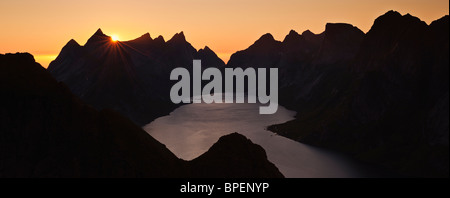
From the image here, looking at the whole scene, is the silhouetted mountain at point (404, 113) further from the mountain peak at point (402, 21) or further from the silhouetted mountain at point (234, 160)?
the silhouetted mountain at point (234, 160)

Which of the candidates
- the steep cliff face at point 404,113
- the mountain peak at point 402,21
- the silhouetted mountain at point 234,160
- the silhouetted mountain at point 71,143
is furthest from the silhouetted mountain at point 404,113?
the silhouetted mountain at point 71,143

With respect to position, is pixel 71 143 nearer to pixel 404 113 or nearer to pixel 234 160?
pixel 234 160

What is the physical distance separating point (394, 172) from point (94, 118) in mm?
96667

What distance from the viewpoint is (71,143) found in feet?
280

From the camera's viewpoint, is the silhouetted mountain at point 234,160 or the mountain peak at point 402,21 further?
the mountain peak at point 402,21

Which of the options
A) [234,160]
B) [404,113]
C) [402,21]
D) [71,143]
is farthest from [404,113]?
[71,143]

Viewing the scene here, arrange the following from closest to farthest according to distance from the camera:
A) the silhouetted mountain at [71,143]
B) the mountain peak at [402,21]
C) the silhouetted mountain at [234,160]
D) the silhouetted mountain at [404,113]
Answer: the silhouetted mountain at [234,160], the silhouetted mountain at [71,143], the silhouetted mountain at [404,113], the mountain peak at [402,21]

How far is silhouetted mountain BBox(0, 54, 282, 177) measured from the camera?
76.8m

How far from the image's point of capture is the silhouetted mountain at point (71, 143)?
76.8 metres

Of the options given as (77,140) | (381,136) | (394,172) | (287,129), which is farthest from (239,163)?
(287,129)

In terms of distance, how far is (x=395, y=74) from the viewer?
160 meters

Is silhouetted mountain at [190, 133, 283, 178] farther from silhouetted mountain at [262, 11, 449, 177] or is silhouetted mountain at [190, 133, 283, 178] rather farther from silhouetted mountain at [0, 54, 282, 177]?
silhouetted mountain at [262, 11, 449, 177]

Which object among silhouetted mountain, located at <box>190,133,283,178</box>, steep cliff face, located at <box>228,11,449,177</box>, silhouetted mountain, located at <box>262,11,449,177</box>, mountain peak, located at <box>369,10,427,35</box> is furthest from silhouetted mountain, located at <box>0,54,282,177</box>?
mountain peak, located at <box>369,10,427,35</box>
